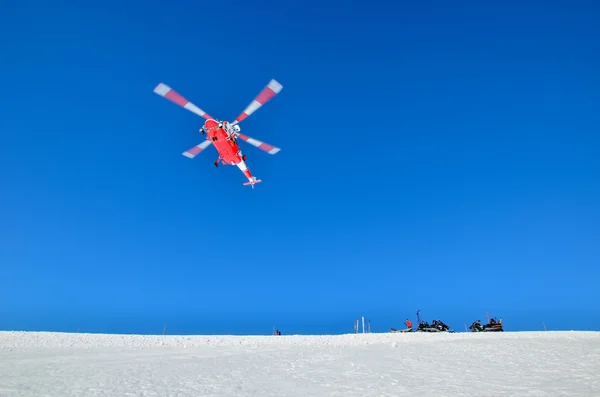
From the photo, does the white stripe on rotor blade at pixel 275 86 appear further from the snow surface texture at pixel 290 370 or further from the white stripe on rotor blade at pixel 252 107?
the snow surface texture at pixel 290 370

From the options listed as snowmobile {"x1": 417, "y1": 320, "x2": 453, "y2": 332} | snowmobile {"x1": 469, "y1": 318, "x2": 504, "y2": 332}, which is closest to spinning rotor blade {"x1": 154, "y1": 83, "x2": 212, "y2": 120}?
snowmobile {"x1": 417, "y1": 320, "x2": 453, "y2": 332}

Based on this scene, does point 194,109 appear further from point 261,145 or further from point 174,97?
point 261,145

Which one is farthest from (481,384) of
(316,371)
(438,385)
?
(316,371)

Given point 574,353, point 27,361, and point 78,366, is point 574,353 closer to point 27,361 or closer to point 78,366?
point 78,366

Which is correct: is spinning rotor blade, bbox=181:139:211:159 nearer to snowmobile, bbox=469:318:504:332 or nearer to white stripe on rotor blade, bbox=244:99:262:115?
white stripe on rotor blade, bbox=244:99:262:115

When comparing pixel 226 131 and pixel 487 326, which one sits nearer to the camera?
pixel 226 131

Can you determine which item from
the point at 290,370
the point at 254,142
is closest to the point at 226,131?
the point at 254,142
